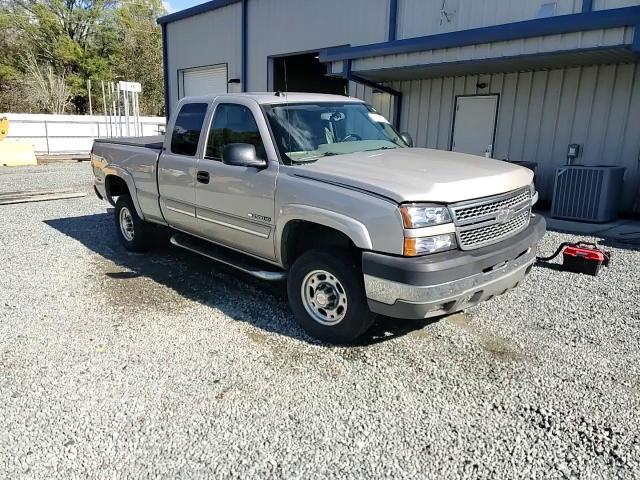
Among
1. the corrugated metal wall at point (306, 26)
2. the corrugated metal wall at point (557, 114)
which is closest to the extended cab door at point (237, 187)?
the corrugated metal wall at point (557, 114)

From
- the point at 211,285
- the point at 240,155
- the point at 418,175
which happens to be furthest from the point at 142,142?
the point at 418,175

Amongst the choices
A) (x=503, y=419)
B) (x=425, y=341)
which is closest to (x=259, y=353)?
(x=425, y=341)

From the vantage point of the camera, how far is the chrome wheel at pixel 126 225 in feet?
21.4

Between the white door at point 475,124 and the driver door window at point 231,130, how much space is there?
7.42m

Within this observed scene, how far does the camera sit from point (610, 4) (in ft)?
29.3

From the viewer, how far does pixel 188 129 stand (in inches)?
206

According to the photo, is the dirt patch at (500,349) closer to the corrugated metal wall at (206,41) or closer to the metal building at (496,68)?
the metal building at (496,68)

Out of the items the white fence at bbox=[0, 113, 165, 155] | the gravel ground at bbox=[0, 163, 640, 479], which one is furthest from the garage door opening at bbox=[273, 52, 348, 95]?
the gravel ground at bbox=[0, 163, 640, 479]

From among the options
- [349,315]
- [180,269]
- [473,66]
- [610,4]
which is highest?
[610,4]

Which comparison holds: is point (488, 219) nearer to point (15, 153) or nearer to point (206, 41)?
point (206, 41)

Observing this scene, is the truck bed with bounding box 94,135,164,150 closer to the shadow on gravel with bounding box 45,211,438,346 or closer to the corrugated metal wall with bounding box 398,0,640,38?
the shadow on gravel with bounding box 45,211,438,346

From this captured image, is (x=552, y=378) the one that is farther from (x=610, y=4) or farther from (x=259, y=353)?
(x=610, y=4)

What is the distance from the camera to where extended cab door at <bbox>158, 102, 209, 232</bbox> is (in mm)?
5066

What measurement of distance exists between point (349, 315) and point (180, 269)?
2.93 meters
